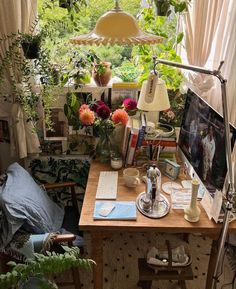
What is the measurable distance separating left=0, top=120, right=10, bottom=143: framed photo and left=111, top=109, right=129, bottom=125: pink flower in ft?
2.64

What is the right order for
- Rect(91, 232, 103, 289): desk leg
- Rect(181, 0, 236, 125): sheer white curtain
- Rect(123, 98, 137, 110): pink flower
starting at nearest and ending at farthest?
Rect(91, 232, 103, 289): desk leg < Rect(181, 0, 236, 125): sheer white curtain < Rect(123, 98, 137, 110): pink flower

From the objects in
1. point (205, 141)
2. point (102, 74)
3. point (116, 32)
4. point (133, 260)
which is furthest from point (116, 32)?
point (133, 260)

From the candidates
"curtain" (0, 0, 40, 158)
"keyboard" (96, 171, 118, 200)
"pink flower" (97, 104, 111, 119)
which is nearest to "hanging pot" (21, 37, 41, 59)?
"curtain" (0, 0, 40, 158)

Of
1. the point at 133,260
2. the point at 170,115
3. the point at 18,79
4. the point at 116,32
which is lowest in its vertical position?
the point at 133,260

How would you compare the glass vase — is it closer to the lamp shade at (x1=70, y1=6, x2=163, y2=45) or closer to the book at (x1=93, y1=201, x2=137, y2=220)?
the book at (x1=93, y1=201, x2=137, y2=220)

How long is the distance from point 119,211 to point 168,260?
46 centimetres

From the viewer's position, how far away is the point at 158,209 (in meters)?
1.54

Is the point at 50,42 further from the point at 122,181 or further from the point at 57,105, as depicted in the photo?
the point at 122,181

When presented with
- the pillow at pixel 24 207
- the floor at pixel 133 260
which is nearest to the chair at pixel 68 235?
the pillow at pixel 24 207

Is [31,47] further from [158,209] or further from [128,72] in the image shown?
[158,209]

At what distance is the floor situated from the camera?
189cm

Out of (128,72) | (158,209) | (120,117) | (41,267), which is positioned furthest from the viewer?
(128,72)

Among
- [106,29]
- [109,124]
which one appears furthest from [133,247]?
[106,29]

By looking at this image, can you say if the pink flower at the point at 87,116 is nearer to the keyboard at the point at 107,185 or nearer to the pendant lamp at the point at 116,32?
the keyboard at the point at 107,185
